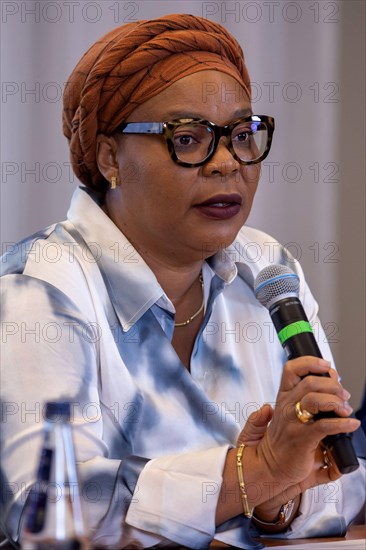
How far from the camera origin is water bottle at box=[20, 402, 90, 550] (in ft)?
1.77

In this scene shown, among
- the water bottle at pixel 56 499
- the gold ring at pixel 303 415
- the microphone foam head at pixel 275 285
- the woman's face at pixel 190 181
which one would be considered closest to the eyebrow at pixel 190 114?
the woman's face at pixel 190 181

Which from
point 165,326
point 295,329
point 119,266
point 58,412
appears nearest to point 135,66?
point 119,266

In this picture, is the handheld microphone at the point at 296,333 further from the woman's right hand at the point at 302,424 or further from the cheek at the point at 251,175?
the cheek at the point at 251,175

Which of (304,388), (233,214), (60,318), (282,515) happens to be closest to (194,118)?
(233,214)

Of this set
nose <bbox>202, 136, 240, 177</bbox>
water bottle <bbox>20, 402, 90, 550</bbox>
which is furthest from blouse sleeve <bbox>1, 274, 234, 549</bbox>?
water bottle <bbox>20, 402, 90, 550</bbox>

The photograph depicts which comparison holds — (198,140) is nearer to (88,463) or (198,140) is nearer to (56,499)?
(88,463)

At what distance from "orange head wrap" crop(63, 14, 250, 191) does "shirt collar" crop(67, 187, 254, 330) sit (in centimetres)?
14

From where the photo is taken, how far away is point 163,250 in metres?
1.58

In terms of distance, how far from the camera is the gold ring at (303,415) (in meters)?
1.18

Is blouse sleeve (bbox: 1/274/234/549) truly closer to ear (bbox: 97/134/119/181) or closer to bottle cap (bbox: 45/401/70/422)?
ear (bbox: 97/134/119/181)

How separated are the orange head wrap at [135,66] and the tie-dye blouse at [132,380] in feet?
0.51

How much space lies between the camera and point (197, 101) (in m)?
1.51

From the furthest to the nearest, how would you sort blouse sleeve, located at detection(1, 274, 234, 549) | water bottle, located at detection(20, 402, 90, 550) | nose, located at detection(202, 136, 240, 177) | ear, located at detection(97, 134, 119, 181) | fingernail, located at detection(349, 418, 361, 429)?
1. ear, located at detection(97, 134, 119, 181)
2. nose, located at detection(202, 136, 240, 177)
3. blouse sleeve, located at detection(1, 274, 234, 549)
4. fingernail, located at detection(349, 418, 361, 429)
5. water bottle, located at detection(20, 402, 90, 550)

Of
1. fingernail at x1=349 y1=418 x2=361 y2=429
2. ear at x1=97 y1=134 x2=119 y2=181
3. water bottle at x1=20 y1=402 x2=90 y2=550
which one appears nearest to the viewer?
water bottle at x1=20 y1=402 x2=90 y2=550
